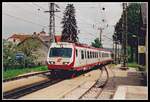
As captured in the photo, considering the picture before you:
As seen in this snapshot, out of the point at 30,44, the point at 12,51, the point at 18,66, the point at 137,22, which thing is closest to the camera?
the point at 12,51

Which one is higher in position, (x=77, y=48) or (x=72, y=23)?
(x=72, y=23)

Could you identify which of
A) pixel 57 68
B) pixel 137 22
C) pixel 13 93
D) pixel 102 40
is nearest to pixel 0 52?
pixel 13 93

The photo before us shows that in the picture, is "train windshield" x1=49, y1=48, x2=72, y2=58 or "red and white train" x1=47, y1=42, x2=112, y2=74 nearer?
"red and white train" x1=47, y1=42, x2=112, y2=74

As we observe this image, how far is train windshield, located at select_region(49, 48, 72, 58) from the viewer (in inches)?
1017

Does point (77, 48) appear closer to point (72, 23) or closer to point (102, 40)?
point (72, 23)

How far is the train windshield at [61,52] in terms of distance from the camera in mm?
25844

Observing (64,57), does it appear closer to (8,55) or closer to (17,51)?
(8,55)

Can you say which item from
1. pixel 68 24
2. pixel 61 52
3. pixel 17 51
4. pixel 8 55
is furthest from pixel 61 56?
pixel 68 24

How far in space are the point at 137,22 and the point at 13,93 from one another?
47020 millimetres

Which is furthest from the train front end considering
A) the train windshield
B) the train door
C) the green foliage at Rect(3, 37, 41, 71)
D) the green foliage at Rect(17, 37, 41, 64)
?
the green foliage at Rect(17, 37, 41, 64)

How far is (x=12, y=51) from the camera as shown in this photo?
32406 mm

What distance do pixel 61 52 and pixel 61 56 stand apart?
16.1 inches

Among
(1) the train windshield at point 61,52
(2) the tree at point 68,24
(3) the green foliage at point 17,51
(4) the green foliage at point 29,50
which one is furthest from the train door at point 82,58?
(2) the tree at point 68,24

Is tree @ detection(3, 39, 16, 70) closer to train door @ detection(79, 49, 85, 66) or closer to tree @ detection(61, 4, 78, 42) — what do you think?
train door @ detection(79, 49, 85, 66)
